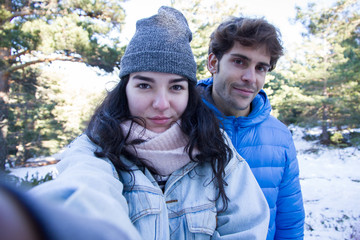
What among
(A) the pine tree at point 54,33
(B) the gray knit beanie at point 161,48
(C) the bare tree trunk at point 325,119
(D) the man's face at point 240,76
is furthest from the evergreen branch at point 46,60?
(C) the bare tree trunk at point 325,119

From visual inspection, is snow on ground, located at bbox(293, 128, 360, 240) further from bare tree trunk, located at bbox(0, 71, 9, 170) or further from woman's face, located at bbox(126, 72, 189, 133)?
bare tree trunk, located at bbox(0, 71, 9, 170)

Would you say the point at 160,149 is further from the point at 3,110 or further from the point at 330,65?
the point at 330,65

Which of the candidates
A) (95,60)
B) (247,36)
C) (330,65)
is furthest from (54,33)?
(330,65)

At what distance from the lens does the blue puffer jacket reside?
1.54 m

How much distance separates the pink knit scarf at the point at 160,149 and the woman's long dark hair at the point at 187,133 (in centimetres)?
3

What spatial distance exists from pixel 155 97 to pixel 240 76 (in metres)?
0.87

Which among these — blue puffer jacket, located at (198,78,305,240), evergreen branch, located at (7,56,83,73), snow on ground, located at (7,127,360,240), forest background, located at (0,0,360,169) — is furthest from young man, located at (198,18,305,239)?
evergreen branch, located at (7,56,83,73)

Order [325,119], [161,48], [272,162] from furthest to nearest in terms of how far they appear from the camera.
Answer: [325,119], [272,162], [161,48]

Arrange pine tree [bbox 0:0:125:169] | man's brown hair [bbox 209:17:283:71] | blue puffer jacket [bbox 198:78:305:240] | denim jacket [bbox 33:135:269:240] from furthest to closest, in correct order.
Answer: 1. pine tree [bbox 0:0:125:169]
2. man's brown hair [bbox 209:17:283:71]
3. blue puffer jacket [bbox 198:78:305:240]
4. denim jacket [bbox 33:135:269:240]

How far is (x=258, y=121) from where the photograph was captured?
1.64 m

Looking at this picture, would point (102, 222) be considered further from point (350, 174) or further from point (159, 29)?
point (350, 174)

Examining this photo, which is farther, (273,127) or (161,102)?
(273,127)

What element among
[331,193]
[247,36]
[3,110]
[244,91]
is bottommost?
[331,193]

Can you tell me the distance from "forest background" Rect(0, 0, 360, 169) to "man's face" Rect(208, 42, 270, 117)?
383 cm
